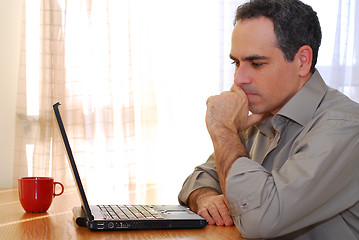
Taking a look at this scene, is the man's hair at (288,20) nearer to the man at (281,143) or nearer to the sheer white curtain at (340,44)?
the man at (281,143)

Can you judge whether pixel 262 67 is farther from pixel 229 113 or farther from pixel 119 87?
pixel 119 87

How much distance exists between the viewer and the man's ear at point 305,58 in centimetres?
144

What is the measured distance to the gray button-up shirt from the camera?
1090 millimetres

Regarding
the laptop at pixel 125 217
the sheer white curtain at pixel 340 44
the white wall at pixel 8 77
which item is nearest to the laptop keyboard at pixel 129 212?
the laptop at pixel 125 217

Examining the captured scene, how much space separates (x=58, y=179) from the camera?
2.88 m

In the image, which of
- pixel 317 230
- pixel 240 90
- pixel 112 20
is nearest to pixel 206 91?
pixel 112 20

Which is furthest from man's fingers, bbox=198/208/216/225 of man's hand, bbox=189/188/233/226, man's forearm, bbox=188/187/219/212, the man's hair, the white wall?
the white wall

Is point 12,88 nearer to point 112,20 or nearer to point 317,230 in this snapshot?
point 112,20

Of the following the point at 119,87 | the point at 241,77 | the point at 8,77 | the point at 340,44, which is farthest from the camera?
the point at 340,44

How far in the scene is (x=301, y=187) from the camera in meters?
1.09

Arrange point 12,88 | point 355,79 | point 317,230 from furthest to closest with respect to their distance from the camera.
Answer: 1. point 355,79
2. point 12,88
3. point 317,230

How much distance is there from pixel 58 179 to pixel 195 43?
3.75 ft

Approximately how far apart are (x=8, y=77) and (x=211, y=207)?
192 centimetres

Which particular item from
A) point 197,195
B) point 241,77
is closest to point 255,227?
point 197,195
